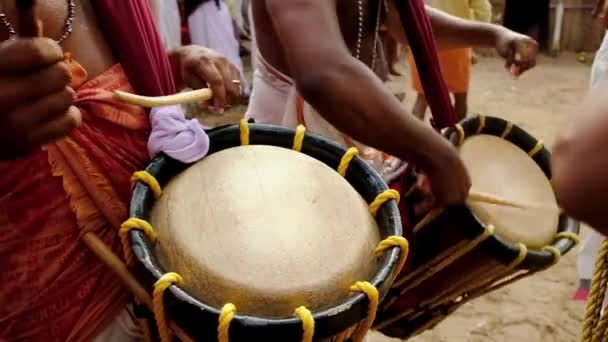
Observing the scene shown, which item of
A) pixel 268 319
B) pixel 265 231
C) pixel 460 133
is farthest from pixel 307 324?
pixel 460 133

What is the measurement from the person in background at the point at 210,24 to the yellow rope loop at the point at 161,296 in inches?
127

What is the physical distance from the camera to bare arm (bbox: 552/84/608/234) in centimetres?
64

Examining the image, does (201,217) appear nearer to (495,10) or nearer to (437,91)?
(437,91)

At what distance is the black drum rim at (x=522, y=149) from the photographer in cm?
150

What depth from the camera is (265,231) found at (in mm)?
1065

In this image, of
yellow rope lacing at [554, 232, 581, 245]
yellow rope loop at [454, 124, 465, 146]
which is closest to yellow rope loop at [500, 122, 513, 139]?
yellow rope loop at [454, 124, 465, 146]

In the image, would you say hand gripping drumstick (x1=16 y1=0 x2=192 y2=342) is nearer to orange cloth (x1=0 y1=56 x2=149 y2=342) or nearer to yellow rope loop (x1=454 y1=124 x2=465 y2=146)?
orange cloth (x1=0 y1=56 x2=149 y2=342)

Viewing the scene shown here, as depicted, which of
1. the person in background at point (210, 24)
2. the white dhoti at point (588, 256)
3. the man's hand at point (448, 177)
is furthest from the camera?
the person in background at point (210, 24)

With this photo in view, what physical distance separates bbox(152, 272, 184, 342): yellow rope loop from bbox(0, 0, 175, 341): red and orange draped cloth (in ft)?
0.50

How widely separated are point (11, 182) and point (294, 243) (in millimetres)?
407

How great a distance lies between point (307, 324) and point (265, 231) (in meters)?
0.15

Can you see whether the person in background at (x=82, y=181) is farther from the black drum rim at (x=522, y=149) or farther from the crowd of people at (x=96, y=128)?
the black drum rim at (x=522, y=149)

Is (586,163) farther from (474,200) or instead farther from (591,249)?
(591,249)

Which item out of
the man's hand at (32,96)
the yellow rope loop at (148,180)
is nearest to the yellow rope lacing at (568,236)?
the yellow rope loop at (148,180)
